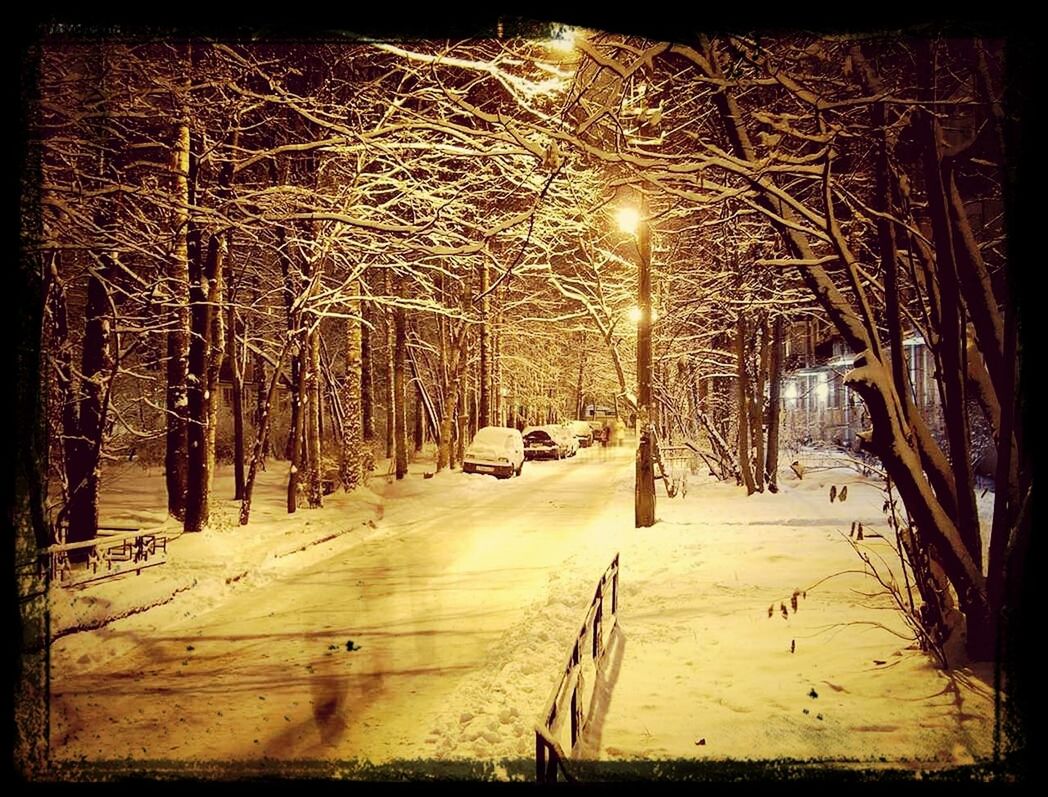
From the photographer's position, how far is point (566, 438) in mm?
45281

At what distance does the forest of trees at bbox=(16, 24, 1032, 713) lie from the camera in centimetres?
492

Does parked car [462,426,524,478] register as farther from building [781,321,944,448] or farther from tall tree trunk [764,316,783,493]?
building [781,321,944,448]

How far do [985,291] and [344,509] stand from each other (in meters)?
15.5

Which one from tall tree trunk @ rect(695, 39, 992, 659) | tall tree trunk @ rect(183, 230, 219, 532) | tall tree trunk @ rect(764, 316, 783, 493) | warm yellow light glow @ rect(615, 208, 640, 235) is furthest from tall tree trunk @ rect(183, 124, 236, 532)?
tall tree trunk @ rect(764, 316, 783, 493)

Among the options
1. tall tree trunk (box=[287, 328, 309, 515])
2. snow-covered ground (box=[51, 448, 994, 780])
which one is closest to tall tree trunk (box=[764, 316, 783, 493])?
snow-covered ground (box=[51, 448, 994, 780])

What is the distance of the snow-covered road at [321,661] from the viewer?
4922 mm

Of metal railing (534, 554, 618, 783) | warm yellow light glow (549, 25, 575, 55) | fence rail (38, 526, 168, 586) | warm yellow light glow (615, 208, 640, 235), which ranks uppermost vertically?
warm yellow light glow (615, 208, 640, 235)

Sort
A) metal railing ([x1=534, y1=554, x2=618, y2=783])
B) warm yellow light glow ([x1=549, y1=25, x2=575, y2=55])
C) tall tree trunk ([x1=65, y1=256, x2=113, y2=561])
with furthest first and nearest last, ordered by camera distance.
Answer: tall tree trunk ([x1=65, y1=256, x2=113, y2=561]), warm yellow light glow ([x1=549, y1=25, x2=575, y2=55]), metal railing ([x1=534, y1=554, x2=618, y2=783])

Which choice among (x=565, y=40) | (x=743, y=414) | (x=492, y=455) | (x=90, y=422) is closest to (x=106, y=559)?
(x=90, y=422)

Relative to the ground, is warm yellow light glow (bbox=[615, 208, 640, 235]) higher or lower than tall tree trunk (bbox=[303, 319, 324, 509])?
higher

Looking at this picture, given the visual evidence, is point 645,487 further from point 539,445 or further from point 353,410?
point 539,445

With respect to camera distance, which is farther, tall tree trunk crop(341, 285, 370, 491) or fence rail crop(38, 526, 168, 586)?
tall tree trunk crop(341, 285, 370, 491)

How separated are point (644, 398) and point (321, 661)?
8.92 metres

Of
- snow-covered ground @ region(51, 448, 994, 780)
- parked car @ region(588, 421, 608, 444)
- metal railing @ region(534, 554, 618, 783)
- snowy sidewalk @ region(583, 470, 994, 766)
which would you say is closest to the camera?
metal railing @ region(534, 554, 618, 783)
